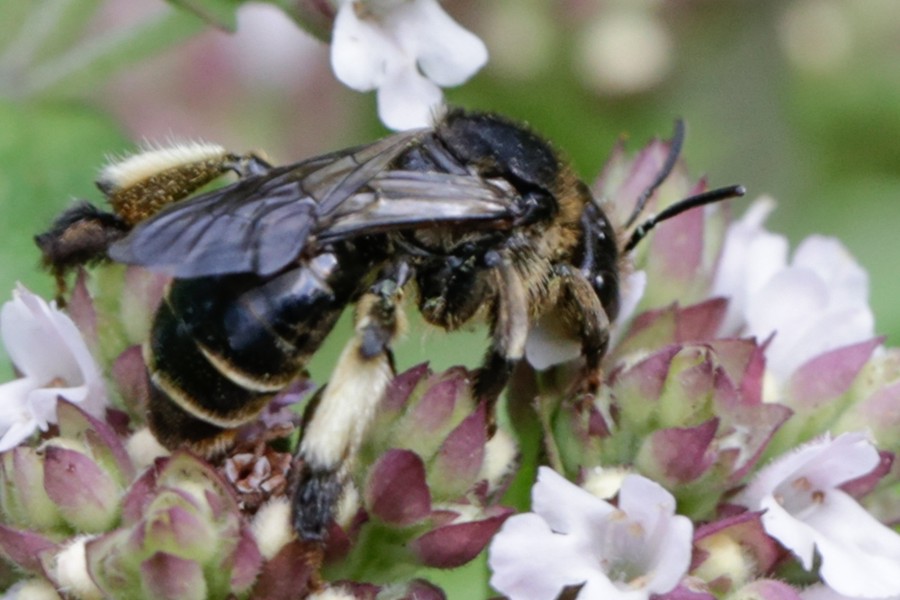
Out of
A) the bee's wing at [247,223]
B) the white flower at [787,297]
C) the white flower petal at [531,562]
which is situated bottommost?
the white flower at [787,297]

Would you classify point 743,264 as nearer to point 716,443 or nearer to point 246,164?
point 716,443

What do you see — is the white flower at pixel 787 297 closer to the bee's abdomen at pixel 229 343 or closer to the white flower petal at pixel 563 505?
the white flower petal at pixel 563 505

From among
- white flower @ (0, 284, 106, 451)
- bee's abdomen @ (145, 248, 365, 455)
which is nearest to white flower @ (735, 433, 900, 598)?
bee's abdomen @ (145, 248, 365, 455)

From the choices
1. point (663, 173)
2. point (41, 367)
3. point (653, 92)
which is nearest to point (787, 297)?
point (663, 173)

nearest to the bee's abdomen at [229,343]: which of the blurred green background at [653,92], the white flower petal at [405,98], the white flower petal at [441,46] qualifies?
the white flower petal at [405,98]

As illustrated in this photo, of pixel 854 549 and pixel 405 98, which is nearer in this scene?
pixel 854 549

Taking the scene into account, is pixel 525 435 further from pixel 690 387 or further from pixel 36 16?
pixel 36 16

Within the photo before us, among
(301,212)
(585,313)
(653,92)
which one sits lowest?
(653,92)

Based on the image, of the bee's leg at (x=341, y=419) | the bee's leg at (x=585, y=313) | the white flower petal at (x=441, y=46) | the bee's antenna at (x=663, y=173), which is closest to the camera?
the bee's leg at (x=341, y=419)
